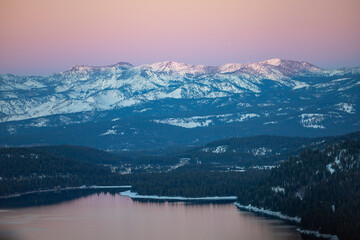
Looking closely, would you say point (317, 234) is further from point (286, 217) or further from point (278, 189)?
point (278, 189)

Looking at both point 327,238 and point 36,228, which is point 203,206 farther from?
point 327,238

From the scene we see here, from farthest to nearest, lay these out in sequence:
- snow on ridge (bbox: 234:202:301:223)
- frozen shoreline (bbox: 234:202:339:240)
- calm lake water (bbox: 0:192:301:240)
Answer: snow on ridge (bbox: 234:202:301:223) → calm lake water (bbox: 0:192:301:240) → frozen shoreline (bbox: 234:202:339:240)

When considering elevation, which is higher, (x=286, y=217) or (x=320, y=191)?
(x=320, y=191)

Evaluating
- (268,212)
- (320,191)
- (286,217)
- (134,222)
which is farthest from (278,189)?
(134,222)

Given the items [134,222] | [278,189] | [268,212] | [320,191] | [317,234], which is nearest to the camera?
[317,234]

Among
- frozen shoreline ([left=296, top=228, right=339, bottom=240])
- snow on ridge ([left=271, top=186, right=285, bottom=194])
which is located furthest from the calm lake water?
snow on ridge ([left=271, top=186, right=285, bottom=194])

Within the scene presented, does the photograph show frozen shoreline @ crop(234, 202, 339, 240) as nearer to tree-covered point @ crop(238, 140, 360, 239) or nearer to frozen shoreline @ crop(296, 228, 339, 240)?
frozen shoreline @ crop(296, 228, 339, 240)

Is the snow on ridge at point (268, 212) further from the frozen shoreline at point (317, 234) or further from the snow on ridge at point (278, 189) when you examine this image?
the frozen shoreline at point (317, 234)

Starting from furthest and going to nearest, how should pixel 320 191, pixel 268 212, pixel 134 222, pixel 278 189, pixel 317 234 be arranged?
1. pixel 278 189
2. pixel 268 212
3. pixel 134 222
4. pixel 320 191
5. pixel 317 234
